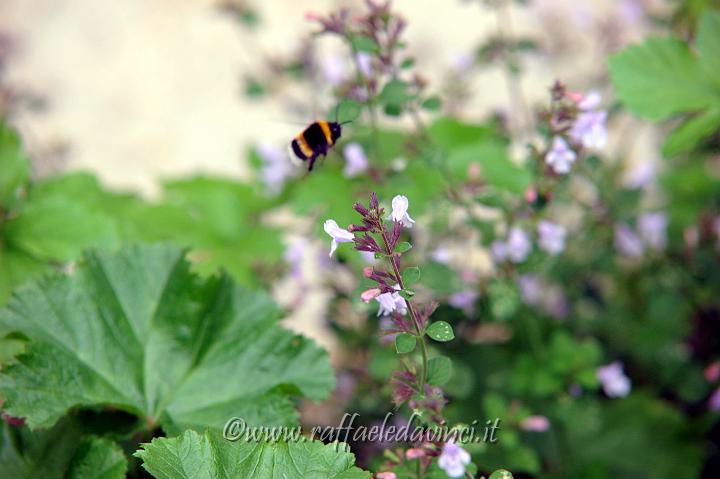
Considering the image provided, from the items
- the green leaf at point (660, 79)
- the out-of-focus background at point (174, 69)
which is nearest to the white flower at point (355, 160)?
the green leaf at point (660, 79)

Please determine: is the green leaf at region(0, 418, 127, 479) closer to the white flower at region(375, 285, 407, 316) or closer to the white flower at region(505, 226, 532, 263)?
the white flower at region(375, 285, 407, 316)

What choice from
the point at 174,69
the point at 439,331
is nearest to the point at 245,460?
the point at 439,331

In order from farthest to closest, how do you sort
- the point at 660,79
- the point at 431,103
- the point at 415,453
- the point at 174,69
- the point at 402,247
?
the point at 174,69, the point at 660,79, the point at 431,103, the point at 415,453, the point at 402,247

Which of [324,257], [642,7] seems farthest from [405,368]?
[642,7]

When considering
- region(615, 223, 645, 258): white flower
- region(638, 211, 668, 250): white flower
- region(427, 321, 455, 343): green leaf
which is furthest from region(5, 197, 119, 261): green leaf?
region(638, 211, 668, 250): white flower

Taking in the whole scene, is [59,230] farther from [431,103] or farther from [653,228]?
[653,228]

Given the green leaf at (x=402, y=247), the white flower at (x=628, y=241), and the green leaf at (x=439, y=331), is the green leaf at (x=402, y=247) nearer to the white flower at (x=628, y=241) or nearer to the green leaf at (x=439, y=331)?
the green leaf at (x=439, y=331)

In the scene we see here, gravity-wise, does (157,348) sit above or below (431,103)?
below
